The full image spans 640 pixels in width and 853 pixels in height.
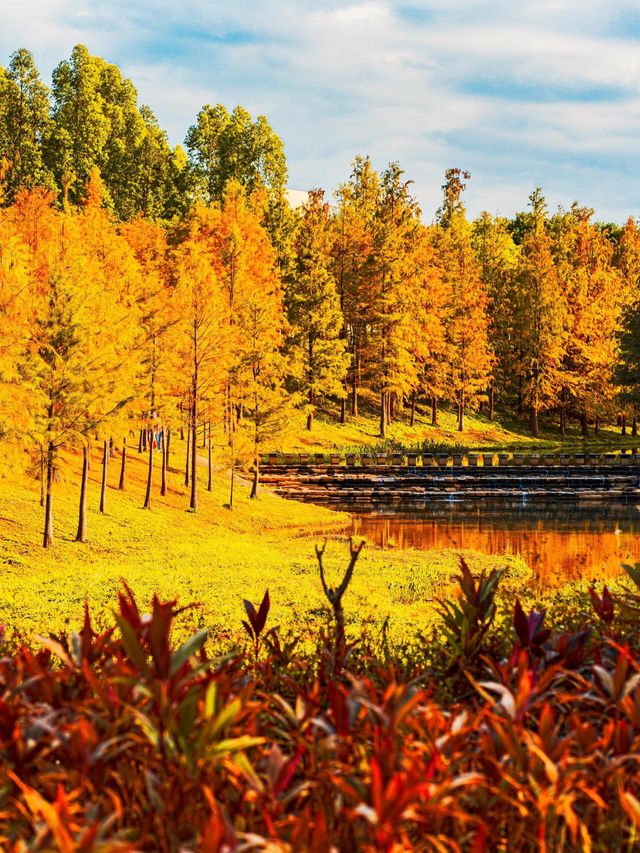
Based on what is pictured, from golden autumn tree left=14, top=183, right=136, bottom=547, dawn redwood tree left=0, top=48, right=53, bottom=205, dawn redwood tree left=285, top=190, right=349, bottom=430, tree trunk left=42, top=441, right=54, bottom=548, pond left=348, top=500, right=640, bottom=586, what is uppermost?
dawn redwood tree left=0, top=48, right=53, bottom=205

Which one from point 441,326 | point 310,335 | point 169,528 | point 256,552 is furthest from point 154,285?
point 441,326

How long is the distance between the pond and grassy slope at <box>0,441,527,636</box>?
1601 millimetres

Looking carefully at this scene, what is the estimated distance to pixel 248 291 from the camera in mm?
50625

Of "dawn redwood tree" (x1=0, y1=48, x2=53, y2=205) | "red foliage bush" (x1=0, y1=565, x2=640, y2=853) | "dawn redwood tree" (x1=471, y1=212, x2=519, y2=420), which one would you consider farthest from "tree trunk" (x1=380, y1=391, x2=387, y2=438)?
"red foliage bush" (x1=0, y1=565, x2=640, y2=853)

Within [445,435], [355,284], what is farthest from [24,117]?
[445,435]

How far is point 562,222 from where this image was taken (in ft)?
291

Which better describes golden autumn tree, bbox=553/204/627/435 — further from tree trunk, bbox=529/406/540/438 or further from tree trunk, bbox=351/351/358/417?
tree trunk, bbox=351/351/358/417

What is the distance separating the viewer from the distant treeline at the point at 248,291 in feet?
77.7

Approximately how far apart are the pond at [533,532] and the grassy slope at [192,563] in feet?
5.25

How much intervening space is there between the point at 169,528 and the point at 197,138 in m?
65.0

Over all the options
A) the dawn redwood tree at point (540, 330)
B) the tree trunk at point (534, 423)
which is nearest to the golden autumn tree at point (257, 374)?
the dawn redwood tree at point (540, 330)

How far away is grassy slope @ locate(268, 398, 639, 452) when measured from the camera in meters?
58.3

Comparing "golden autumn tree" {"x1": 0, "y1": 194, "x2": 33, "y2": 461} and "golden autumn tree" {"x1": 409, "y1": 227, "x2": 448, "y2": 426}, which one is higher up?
"golden autumn tree" {"x1": 409, "y1": 227, "x2": 448, "y2": 426}

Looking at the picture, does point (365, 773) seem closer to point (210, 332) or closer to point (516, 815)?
point (516, 815)
